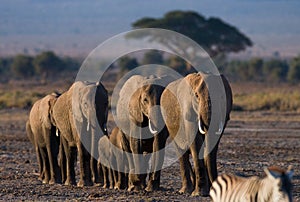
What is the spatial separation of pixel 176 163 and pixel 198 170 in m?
5.93

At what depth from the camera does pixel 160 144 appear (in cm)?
1667

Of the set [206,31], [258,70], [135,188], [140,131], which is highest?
[140,131]

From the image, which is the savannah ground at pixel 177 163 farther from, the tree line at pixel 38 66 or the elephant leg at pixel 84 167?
the tree line at pixel 38 66

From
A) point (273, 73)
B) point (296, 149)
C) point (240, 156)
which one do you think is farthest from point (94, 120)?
point (273, 73)

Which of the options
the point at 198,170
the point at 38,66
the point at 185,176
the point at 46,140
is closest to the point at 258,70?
the point at 38,66

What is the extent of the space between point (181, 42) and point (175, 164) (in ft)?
170

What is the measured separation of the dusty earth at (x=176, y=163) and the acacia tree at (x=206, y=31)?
38.5m

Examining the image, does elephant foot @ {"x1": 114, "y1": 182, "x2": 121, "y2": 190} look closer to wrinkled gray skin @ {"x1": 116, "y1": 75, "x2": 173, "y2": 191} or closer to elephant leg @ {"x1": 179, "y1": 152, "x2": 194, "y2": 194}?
wrinkled gray skin @ {"x1": 116, "y1": 75, "x2": 173, "y2": 191}

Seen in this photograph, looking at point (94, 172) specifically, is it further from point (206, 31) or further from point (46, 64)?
point (46, 64)

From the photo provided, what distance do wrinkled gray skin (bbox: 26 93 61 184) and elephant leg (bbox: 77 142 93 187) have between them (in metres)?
1.16

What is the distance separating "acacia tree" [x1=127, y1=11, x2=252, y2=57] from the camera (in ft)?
255

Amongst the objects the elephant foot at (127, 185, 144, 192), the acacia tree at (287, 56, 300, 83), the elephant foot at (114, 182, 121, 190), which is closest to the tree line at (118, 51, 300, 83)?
the acacia tree at (287, 56, 300, 83)

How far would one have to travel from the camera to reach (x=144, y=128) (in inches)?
671

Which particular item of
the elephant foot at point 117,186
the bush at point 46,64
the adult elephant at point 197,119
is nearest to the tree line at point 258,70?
the bush at point 46,64
